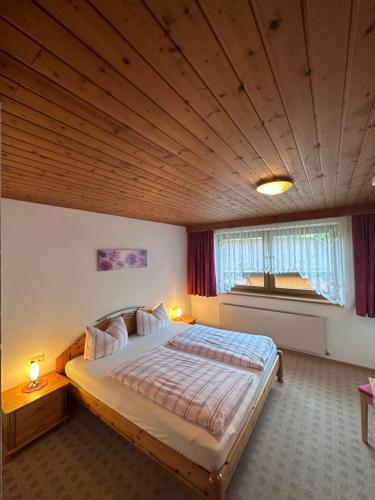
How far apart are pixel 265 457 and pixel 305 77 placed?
2.72m

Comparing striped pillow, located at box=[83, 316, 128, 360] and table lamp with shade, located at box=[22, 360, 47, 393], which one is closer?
table lamp with shade, located at box=[22, 360, 47, 393]

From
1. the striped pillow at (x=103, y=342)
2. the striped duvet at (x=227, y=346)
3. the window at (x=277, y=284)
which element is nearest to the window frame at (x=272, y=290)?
the window at (x=277, y=284)

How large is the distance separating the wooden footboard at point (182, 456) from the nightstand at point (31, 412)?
0.98 feet

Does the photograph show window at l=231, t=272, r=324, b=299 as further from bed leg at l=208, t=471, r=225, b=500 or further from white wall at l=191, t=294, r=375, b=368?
bed leg at l=208, t=471, r=225, b=500

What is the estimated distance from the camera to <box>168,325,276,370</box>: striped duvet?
2.43 m

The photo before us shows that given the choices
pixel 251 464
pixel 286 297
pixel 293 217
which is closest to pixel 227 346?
pixel 251 464

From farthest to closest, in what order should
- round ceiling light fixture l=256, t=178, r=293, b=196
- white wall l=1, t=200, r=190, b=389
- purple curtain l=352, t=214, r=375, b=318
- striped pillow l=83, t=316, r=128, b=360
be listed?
1. purple curtain l=352, t=214, r=375, b=318
2. striped pillow l=83, t=316, r=128, b=360
3. white wall l=1, t=200, r=190, b=389
4. round ceiling light fixture l=256, t=178, r=293, b=196

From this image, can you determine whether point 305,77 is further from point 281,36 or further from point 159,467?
point 159,467

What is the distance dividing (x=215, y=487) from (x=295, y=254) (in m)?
3.18

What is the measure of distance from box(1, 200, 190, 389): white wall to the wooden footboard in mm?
873

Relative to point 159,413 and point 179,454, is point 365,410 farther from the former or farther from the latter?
point 159,413

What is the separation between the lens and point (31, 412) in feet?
6.71

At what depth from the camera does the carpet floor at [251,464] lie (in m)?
1.60

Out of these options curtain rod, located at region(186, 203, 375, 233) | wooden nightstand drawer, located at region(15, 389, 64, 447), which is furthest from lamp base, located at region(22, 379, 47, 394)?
curtain rod, located at region(186, 203, 375, 233)
